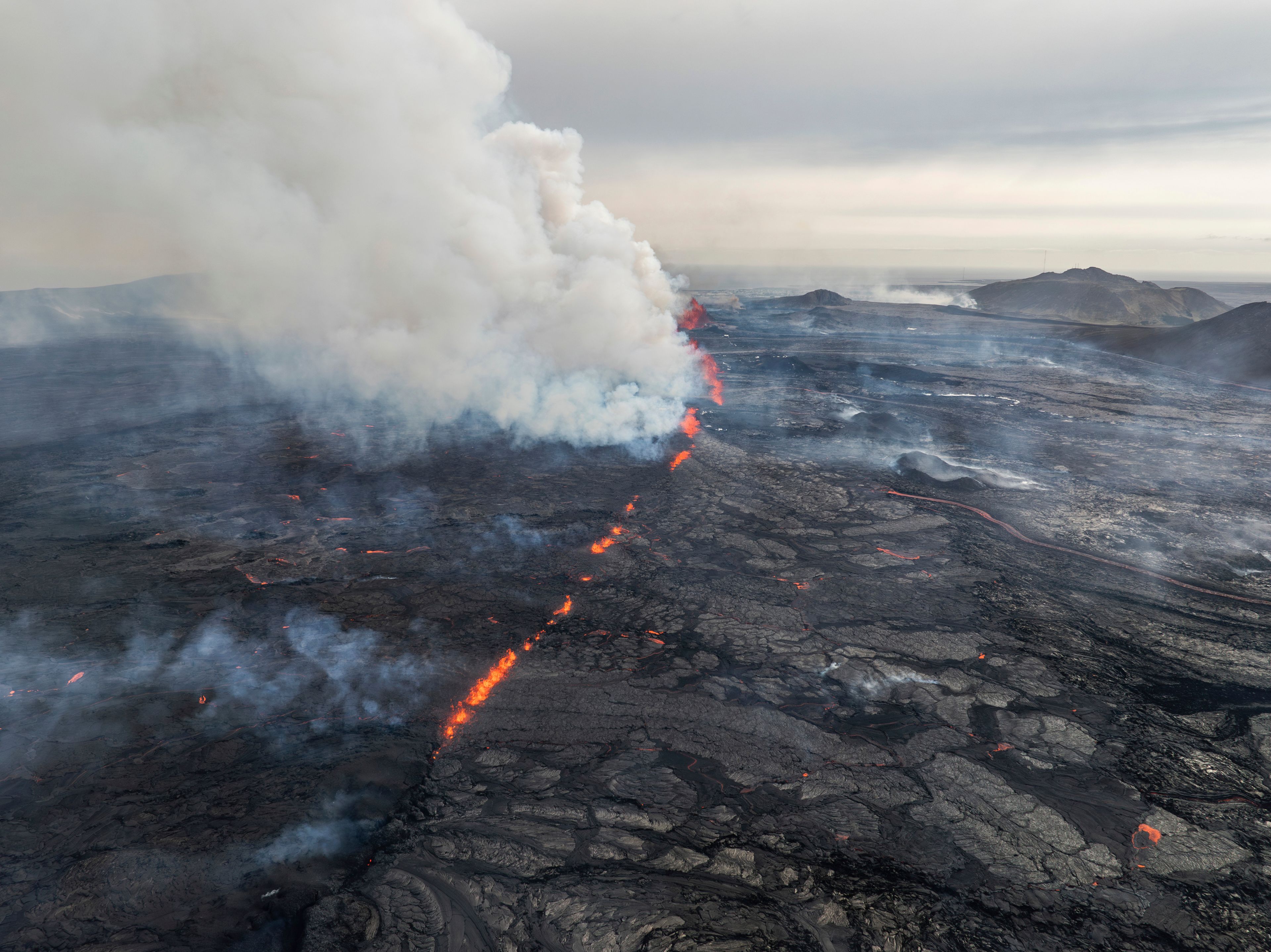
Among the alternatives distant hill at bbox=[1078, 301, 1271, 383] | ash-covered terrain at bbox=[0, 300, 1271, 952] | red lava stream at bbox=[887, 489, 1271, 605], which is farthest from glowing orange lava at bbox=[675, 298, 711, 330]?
ash-covered terrain at bbox=[0, 300, 1271, 952]

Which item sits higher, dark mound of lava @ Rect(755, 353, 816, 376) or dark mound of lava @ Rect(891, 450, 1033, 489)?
dark mound of lava @ Rect(755, 353, 816, 376)

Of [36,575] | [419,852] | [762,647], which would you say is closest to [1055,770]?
[762,647]

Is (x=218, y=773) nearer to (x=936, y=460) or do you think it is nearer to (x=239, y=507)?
(x=239, y=507)

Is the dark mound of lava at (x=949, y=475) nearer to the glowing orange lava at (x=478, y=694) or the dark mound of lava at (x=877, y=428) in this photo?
the dark mound of lava at (x=877, y=428)

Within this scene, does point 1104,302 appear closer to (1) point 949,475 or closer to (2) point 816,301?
(2) point 816,301

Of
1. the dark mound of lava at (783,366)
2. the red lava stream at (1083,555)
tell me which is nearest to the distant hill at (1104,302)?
the dark mound of lava at (783,366)

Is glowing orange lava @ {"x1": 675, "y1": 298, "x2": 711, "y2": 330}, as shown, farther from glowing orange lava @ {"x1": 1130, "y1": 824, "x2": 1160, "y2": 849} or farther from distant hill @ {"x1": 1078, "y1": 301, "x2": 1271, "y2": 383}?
glowing orange lava @ {"x1": 1130, "y1": 824, "x2": 1160, "y2": 849}
